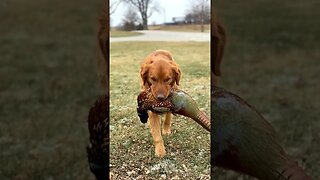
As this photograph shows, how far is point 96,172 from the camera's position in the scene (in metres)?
1.92

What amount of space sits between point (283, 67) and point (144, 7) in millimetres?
788

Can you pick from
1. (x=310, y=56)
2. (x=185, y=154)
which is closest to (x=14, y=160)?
(x=185, y=154)

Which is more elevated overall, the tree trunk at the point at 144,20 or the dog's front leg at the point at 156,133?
the tree trunk at the point at 144,20

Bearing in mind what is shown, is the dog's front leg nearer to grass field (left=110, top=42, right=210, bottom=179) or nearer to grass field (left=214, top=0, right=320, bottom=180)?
grass field (left=110, top=42, right=210, bottom=179)

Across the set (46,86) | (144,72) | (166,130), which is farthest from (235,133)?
(46,86)

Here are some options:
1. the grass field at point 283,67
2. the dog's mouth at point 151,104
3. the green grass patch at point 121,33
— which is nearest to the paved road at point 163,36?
the green grass patch at point 121,33

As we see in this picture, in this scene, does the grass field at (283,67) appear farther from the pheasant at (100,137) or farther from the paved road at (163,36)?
the pheasant at (100,137)

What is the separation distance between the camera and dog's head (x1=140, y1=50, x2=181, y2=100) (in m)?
Result: 1.81

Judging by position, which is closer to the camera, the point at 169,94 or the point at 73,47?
the point at 169,94

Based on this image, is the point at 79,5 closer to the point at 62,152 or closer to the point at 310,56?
the point at 62,152

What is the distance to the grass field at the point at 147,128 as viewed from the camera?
184 cm

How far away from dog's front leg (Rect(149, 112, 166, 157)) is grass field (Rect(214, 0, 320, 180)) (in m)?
0.39

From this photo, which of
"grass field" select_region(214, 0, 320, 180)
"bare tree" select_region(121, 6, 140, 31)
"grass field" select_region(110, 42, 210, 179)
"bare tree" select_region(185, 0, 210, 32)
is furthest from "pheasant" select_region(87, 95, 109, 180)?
"grass field" select_region(214, 0, 320, 180)

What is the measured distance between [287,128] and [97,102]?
0.87 m
